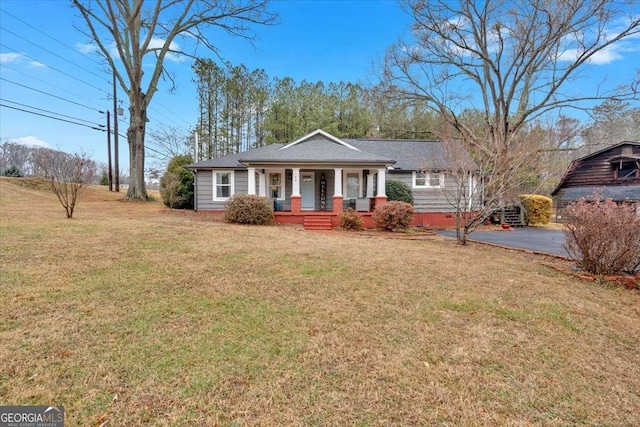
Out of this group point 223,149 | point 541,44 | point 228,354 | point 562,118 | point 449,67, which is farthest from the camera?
point 223,149

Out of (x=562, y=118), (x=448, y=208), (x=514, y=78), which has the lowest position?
(x=448, y=208)

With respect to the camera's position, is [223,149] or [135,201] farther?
[223,149]

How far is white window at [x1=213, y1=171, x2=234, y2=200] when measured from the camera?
17.8m

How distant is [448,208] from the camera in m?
18.0

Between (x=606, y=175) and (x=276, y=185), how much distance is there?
23027 millimetres

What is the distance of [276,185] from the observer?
18.0 meters

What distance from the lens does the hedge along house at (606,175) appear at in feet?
66.5

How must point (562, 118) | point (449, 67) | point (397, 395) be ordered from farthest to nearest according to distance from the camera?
point (449, 67) → point (562, 118) → point (397, 395)

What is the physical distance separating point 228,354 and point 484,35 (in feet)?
72.2

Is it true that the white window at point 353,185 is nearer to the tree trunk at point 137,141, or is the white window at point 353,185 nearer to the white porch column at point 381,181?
the white porch column at point 381,181

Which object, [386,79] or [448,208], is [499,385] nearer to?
[448,208]

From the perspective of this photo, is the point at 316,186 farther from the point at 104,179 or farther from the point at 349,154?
the point at 104,179

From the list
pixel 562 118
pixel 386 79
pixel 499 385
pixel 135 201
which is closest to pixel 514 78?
pixel 562 118

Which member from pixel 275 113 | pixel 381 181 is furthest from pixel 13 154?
pixel 381 181
